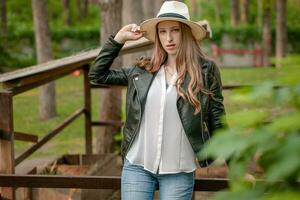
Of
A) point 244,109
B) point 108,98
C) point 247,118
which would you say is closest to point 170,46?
point 244,109

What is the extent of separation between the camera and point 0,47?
29562mm

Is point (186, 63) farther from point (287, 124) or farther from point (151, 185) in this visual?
point (287, 124)

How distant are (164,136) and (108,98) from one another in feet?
18.5

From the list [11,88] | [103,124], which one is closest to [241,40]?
[103,124]

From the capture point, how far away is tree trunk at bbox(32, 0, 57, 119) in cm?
1542

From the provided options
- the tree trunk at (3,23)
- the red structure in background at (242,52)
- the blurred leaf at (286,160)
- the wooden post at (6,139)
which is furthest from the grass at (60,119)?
the red structure in background at (242,52)

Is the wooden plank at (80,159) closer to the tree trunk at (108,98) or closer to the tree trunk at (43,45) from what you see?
the tree trunk at (108,98)

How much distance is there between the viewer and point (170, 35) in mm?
3496

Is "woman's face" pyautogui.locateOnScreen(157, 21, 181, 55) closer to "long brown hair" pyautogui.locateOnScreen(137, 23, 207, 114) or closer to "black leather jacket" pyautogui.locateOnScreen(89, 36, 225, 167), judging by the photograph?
"long brown hair" pyautogui.locateOnScreen(137, 23, 207, 114)

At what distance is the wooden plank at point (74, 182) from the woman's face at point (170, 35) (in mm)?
691

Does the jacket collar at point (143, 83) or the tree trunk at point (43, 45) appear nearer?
the jacket collar at point (143, 83)

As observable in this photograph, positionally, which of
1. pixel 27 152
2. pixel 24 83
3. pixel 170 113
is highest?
pixel 170 113

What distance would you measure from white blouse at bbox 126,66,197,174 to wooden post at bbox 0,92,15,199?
103cm

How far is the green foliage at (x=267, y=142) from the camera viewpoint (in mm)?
1094
